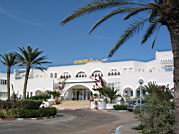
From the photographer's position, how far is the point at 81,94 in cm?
8169

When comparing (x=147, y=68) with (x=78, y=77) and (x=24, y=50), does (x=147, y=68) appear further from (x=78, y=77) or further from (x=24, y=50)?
(x=24, y=50)

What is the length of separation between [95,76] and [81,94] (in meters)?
6.09

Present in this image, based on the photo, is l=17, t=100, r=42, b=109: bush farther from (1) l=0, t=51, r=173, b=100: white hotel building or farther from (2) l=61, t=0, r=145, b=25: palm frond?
(1) l=0, t=51, r=173, b=100: white hotel building

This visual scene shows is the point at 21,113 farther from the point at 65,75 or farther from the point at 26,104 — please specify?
the point at 65,75

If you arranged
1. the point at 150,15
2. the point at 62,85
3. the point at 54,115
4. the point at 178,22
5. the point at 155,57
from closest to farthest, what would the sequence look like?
Answer: the point at 178,22 < the point at 150,15 < the point at 54,115 < the point at 155,57 < the point at 62,85

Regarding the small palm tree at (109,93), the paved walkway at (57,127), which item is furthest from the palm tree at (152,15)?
the small palm tree at (109,93)

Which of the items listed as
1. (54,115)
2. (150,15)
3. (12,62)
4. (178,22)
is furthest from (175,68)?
(12,62)

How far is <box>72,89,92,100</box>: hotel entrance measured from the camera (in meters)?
80.4

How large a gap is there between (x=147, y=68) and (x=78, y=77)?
1536cm

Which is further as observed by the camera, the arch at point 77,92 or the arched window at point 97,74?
the arch at point 77,92

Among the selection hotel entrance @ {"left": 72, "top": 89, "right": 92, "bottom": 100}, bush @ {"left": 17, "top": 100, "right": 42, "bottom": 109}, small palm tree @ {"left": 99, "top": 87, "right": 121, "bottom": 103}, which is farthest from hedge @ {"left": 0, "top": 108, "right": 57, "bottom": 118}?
hotel entrance @ {"left": 72, "top": 89, "right": 92, "bottom": 100}

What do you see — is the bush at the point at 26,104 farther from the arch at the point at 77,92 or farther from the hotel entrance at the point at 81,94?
the hotel entrance at the point at 81,94

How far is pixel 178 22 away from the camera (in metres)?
12.9

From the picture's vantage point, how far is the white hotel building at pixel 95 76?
66.1 meters
